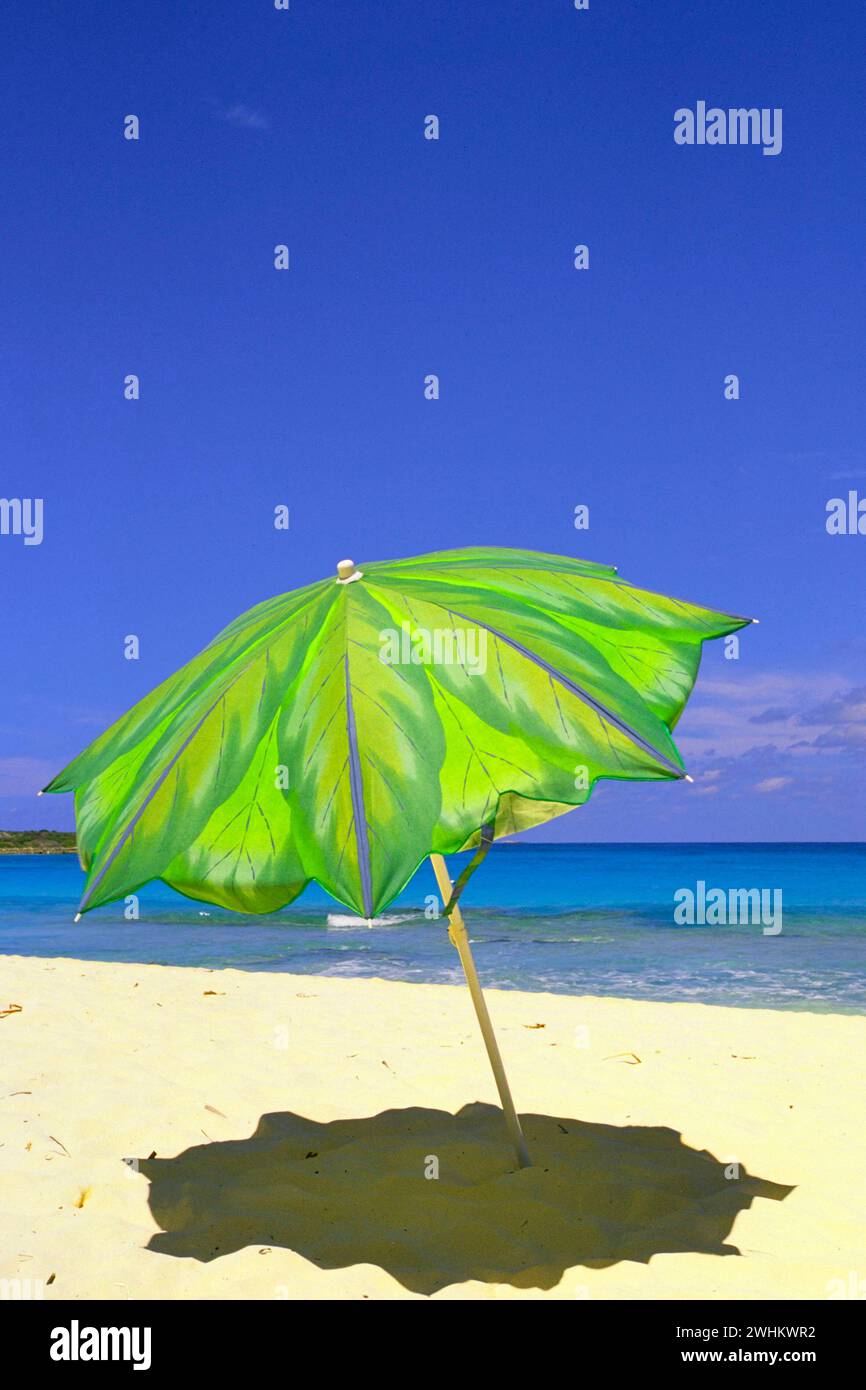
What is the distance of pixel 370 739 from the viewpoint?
7.93 ft

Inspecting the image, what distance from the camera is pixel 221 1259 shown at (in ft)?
10.4

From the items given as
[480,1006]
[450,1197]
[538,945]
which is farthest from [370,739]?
[538,945]

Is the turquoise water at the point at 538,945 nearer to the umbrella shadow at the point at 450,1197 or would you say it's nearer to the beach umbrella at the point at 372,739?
the umbrella shadow at the point at 450,1197

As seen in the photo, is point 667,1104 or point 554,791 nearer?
point 554,791

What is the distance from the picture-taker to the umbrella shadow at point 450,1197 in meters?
3.28

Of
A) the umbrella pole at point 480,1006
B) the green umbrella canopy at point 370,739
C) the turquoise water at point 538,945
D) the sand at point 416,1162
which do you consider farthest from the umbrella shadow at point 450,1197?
the turquoise water at point 538,945

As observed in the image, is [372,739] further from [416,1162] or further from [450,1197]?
[416,1162]

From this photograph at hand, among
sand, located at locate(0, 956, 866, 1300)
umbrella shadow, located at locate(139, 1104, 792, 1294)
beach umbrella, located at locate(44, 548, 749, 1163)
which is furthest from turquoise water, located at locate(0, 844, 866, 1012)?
beach umbrella, located at locate(44, 548, 749, 1163)

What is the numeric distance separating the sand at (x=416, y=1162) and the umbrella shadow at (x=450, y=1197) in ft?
0.04
